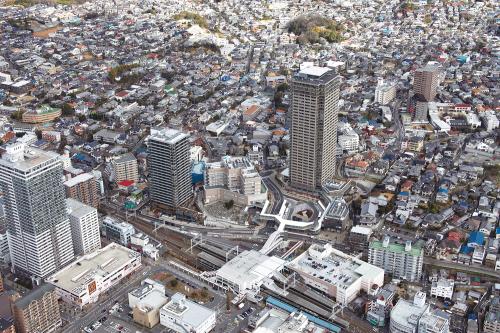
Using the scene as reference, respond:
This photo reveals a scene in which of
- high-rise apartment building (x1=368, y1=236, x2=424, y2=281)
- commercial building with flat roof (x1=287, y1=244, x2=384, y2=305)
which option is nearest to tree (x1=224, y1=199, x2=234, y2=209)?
commercial building with flat roof (x1=287, y1=244, x2=384, y2=305)

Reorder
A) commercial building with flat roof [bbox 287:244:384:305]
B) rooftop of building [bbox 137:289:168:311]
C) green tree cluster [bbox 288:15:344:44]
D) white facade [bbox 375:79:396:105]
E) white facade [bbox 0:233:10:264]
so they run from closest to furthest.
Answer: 1. rooftop of building [bbox 137:289:168:311]
2. commercial building with flat roof [bbox 287:244:384:305]
3. white facade [bbox 0:233:10:264]
4. white facade [bbox 375:79:396:105]
5. green tree cluster [bbox 288:15:344:44]

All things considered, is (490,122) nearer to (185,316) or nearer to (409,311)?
(409,311)

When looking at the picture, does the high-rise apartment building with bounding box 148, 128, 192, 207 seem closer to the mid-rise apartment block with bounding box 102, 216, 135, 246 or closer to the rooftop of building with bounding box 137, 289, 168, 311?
the mid-rise apartment block with bounding box 102, 216, 135, 246

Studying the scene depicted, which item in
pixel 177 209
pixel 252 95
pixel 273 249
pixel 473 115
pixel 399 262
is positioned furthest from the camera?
pixel 252 95

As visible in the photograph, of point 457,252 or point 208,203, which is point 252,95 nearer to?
point 208,203

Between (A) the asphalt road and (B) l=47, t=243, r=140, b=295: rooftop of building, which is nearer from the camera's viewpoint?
(B) l=47, t=243, r=140, b=295: rooftop of building

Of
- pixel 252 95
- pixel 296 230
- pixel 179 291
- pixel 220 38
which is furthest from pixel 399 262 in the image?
pixel 220 38
